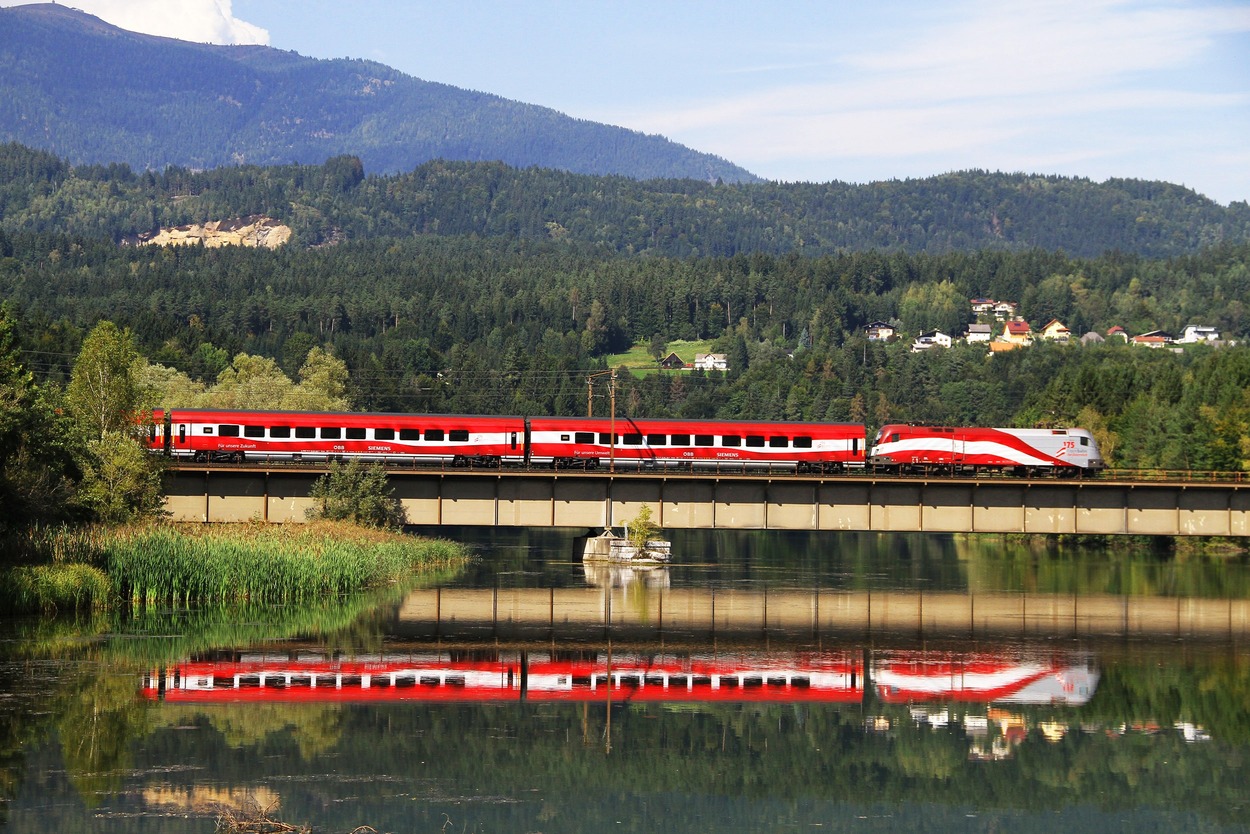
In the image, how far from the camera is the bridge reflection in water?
209 ft

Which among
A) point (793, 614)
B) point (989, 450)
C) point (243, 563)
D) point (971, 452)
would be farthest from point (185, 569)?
point (989, 450)

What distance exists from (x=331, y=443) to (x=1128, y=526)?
46.2m

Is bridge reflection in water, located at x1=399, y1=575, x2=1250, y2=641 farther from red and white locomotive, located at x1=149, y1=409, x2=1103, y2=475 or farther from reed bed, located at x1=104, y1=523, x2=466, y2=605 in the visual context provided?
red and white locomotive, located at x1=149, y1=409, x2=1103, y2=475

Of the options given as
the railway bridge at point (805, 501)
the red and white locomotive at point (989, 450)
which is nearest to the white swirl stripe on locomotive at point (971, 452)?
the red and white locomotive at point (989, 450)

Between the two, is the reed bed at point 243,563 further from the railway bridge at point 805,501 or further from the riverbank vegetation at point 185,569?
the railway bridge at point 805,501

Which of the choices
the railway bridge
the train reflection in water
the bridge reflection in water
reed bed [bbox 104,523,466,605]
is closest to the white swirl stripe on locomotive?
the railway bridge

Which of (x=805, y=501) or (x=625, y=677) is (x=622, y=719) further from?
(x=805, y=501)

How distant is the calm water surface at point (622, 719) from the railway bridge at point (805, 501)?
626 inches

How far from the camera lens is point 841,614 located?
7244cm

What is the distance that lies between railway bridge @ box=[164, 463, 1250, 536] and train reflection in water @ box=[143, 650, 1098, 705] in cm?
3178

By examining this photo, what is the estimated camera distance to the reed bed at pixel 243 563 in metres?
61.6

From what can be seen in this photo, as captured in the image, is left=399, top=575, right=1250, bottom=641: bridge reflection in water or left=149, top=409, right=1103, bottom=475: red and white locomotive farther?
left=149, top=409, right=1103, bottom=475: red and white locomotive

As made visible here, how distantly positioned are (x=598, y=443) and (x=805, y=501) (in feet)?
44.3

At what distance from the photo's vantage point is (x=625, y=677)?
5081 centimetres
